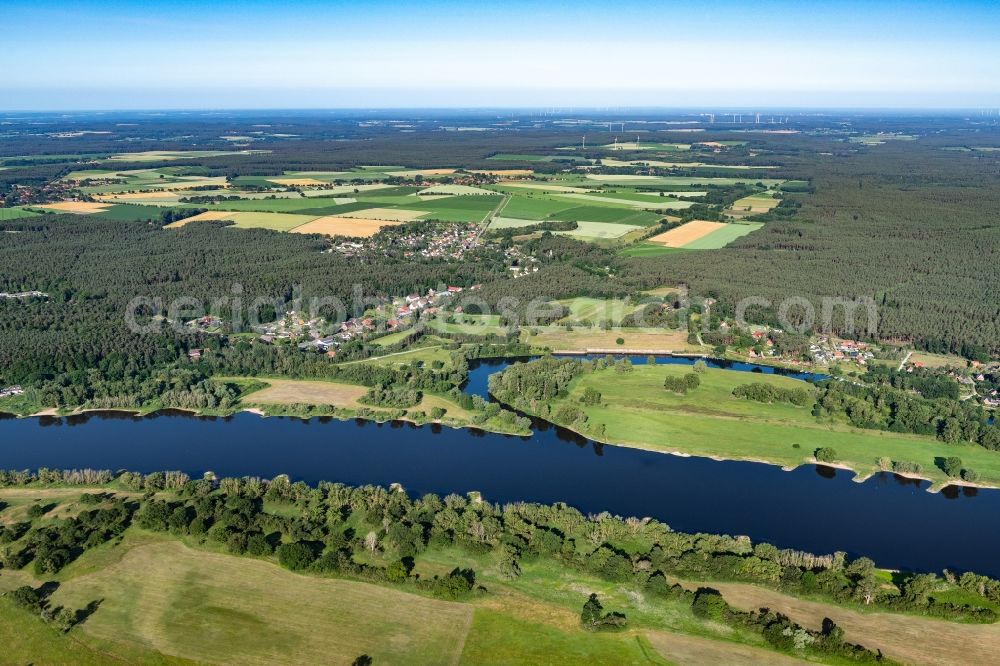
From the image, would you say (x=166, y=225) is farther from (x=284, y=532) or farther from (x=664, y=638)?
(x=664, y=638)

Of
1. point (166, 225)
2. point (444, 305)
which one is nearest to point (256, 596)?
point (444, 305)

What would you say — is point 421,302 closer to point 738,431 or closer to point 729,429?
point 729,429

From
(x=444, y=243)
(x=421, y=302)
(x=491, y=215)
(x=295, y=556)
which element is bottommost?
(x=295, y=556)

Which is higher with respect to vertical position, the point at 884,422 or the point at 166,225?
the point at 166,225

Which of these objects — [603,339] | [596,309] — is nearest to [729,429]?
[603,339]

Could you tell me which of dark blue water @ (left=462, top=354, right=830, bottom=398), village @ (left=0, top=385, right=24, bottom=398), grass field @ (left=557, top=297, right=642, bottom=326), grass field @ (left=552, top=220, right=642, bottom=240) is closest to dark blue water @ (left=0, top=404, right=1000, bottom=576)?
village @ (left=0, top=385, right=24, bottom=398)

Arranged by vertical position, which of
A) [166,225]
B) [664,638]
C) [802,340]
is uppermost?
[166,225]

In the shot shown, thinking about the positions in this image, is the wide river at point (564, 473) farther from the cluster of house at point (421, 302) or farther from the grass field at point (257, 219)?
the grass field at point (257, 219)
